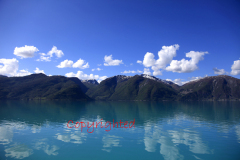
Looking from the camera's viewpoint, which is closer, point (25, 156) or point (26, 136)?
point (25, 156)

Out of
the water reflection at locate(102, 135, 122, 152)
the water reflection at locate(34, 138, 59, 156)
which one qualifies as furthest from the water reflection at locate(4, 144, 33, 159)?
the water reflection at locate(102, 135, 122, 152)

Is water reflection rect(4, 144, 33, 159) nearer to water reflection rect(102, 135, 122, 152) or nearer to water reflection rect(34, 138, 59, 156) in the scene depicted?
water reflection rect(34, 138, 59, 156)

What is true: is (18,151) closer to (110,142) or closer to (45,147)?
(45,147)

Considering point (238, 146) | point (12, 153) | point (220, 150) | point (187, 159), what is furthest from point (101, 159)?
point (238, 146)

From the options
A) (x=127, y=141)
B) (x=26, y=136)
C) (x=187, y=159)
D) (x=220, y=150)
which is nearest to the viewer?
(x=187, y=159)

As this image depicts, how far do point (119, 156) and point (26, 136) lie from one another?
2388 centimetres

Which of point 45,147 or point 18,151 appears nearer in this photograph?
point 18,151

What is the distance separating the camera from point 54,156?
2256 cm

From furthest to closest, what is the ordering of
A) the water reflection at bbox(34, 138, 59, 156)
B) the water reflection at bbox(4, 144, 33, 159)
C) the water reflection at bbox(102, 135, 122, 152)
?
the water reflection at bbox(102, 135, 122, 152)
the water reflection at bbox(34, 138, 59, 156)
the water reflection at bbox(4, 144, 33, 159)

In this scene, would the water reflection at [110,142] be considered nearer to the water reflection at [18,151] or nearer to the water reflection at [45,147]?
the water reflection at [45,147]

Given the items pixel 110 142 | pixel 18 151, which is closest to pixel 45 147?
pixel 18 151

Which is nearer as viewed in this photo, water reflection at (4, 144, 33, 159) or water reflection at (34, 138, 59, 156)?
water reflection at (4, 144, 33, 159)

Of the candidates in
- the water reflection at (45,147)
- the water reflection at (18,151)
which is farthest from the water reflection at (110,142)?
the water reflection at (18,151)

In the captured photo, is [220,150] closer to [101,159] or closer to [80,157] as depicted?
[101,159]
